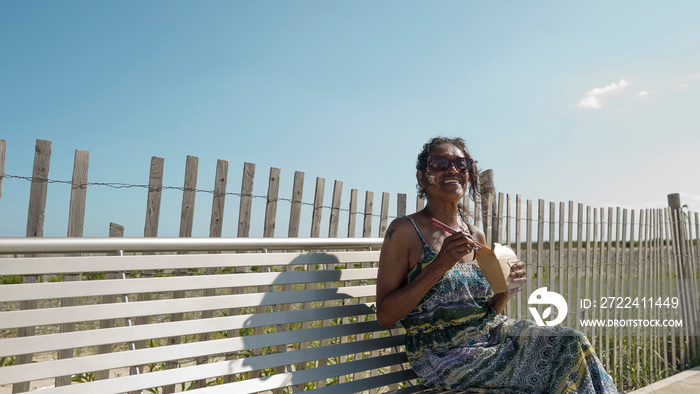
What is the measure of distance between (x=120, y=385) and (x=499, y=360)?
160 cm

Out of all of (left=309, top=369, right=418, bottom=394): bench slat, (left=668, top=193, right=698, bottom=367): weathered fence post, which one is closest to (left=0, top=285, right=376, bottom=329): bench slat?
(left=309, top=369, right=418, bottom=394): bench slat

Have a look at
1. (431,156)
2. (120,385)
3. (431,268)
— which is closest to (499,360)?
(431,268)

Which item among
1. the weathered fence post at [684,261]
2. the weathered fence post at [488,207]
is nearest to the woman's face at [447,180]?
the weathered fence post at [488,207]

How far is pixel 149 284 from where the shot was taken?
2262 millimetres

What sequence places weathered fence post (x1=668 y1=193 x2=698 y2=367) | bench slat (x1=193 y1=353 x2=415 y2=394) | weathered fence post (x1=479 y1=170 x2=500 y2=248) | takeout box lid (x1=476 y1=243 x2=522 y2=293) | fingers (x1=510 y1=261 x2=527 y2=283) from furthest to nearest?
weathered fence post (x1=668 y1=193 x2=698 y2=367) < weathered fence post (x1=479 y1=170 x2=500 y2=248) < fingers (x1=510 y1=261 x2=527 y2=283) < takeout box lid (x1=476 y1=243 x2=522 y2=293) < bench slat (x1=193 y1=353 x2=415 y2=394)

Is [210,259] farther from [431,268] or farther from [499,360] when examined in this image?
[499,360]

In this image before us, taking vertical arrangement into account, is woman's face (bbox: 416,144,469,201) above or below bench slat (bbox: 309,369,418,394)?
above

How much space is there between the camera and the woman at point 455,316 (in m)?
2.50

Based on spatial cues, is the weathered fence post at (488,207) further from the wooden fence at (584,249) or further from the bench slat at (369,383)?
the bench slat at (369,383)

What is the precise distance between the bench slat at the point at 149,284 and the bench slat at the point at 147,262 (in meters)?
0.05

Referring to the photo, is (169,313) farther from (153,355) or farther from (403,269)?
(403,269)

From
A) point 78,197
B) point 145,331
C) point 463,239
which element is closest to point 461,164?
point 463,239

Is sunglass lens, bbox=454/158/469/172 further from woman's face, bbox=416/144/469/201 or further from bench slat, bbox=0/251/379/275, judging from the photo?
bench slat, bbox=0/251/379/275

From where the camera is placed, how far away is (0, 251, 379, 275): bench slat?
1966mm
